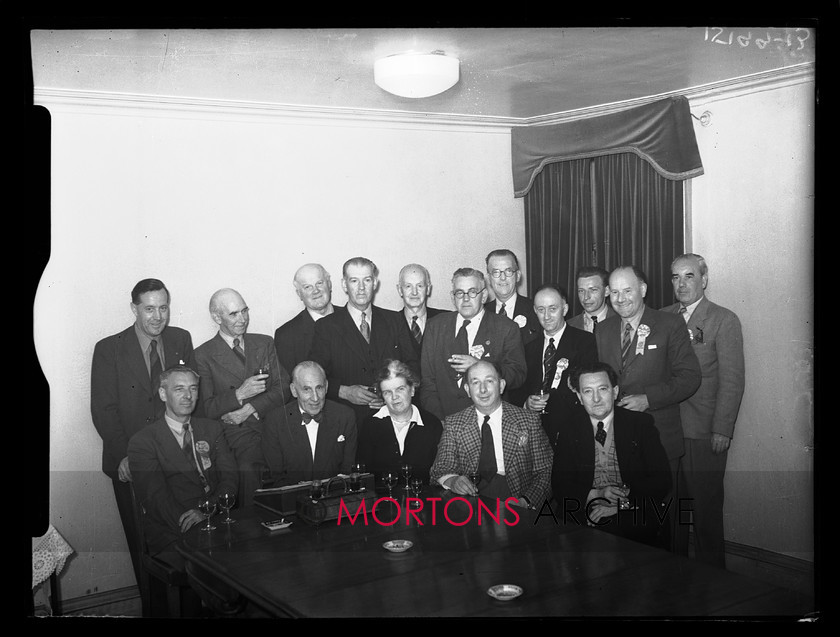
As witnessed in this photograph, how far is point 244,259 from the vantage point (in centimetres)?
362

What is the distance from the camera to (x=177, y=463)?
11.7 feet

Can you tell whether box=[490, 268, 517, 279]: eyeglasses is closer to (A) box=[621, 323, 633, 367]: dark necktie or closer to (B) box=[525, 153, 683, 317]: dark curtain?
(B) box=[525, 153, 683, 317]: dark curtain

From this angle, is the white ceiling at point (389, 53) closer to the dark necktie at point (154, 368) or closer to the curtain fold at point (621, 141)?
the curtain fold at point (621, 141)

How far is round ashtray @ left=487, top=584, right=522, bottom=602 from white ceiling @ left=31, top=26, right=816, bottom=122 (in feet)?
6.94

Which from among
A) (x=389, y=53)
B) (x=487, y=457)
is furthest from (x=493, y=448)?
(x=389, y=53)

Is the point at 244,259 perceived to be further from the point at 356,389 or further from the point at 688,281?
the point at 688,281

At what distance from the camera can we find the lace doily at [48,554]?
3354 millimetres

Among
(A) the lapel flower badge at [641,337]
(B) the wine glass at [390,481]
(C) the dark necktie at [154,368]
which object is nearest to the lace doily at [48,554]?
(C) the dark necktie at [154,368]

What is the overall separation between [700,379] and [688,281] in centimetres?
47

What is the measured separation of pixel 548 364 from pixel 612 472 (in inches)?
23.6

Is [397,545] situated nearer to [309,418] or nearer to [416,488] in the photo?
[416,488]

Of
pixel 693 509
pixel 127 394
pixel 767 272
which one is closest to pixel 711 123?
pixel 767 272

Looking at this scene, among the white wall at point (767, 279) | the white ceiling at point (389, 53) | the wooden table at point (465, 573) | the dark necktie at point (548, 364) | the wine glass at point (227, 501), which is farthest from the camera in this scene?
the dark necktie at point (548, 364)

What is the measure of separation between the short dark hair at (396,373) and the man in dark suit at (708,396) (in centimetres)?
126
